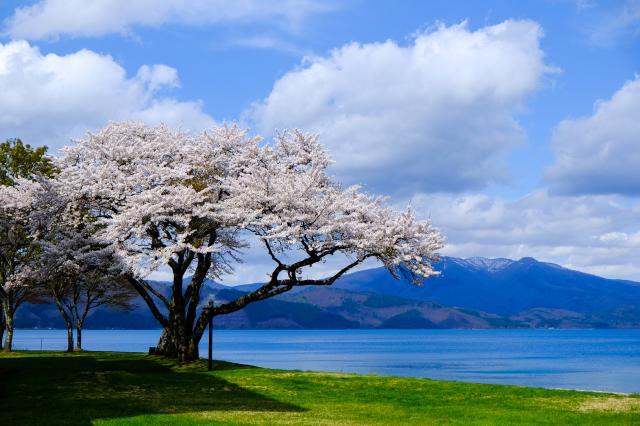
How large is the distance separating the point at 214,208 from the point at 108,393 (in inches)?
575

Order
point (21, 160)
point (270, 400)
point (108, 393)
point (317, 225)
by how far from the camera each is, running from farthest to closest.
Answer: point (21, 160)
point (317, 225)
point (108, 393)
point (270, 400)

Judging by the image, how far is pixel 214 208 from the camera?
41844 mm

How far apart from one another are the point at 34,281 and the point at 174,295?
962 centimetres

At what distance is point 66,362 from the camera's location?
4334cm

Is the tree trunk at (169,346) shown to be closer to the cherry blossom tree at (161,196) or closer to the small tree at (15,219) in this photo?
the cherry blossom tree at (161,196)

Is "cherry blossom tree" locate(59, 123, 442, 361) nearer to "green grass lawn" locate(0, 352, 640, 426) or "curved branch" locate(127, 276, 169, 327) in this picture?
"curved branch" locate(127, 276, 169, 327)

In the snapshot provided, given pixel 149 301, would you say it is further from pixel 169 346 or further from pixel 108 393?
pixel 108 393

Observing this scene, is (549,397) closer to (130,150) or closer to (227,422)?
(227,422)

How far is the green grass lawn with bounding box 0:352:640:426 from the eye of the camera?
23.0m

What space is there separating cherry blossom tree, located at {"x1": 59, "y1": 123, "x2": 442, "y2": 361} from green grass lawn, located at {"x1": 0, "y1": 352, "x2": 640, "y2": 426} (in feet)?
21.2

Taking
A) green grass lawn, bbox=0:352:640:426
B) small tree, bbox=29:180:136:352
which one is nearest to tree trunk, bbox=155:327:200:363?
green grass lawn, bbox=0:352:640:426

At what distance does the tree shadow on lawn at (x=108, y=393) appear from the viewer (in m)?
24.0

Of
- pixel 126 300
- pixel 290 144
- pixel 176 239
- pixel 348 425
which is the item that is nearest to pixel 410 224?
pixel 290 144

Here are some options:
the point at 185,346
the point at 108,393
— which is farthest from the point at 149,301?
the point at 108,393
